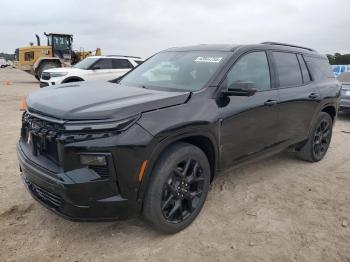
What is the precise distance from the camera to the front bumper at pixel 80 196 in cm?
258

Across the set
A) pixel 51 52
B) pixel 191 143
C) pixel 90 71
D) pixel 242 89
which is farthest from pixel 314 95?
pixel 51 52

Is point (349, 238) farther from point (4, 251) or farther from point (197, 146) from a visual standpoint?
point (4, 251)

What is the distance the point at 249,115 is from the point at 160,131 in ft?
4.36

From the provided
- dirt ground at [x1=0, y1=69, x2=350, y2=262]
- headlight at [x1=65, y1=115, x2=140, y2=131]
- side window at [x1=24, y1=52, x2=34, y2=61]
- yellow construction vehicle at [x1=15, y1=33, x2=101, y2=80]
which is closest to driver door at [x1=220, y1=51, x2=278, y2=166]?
dirt ground at [x1=0, y1=69, x2=350, y2=262]

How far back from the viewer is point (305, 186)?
4457mm

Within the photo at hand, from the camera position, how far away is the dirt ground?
9.50 ft

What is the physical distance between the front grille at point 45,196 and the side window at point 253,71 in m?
2.00

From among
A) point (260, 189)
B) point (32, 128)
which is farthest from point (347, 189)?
point (32, 128)

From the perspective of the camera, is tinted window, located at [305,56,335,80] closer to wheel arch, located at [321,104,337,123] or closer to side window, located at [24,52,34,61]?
wheel arch, located at [321,104,337,123]

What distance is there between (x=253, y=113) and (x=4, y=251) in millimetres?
2762

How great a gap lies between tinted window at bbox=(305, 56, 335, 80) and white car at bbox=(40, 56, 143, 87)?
7.67 m

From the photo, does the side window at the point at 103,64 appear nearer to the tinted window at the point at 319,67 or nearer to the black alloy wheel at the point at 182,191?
the tinted window at the point at 319,67

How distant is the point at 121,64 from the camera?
13086 millimetres

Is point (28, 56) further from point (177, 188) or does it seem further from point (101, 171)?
point (101, 171)
